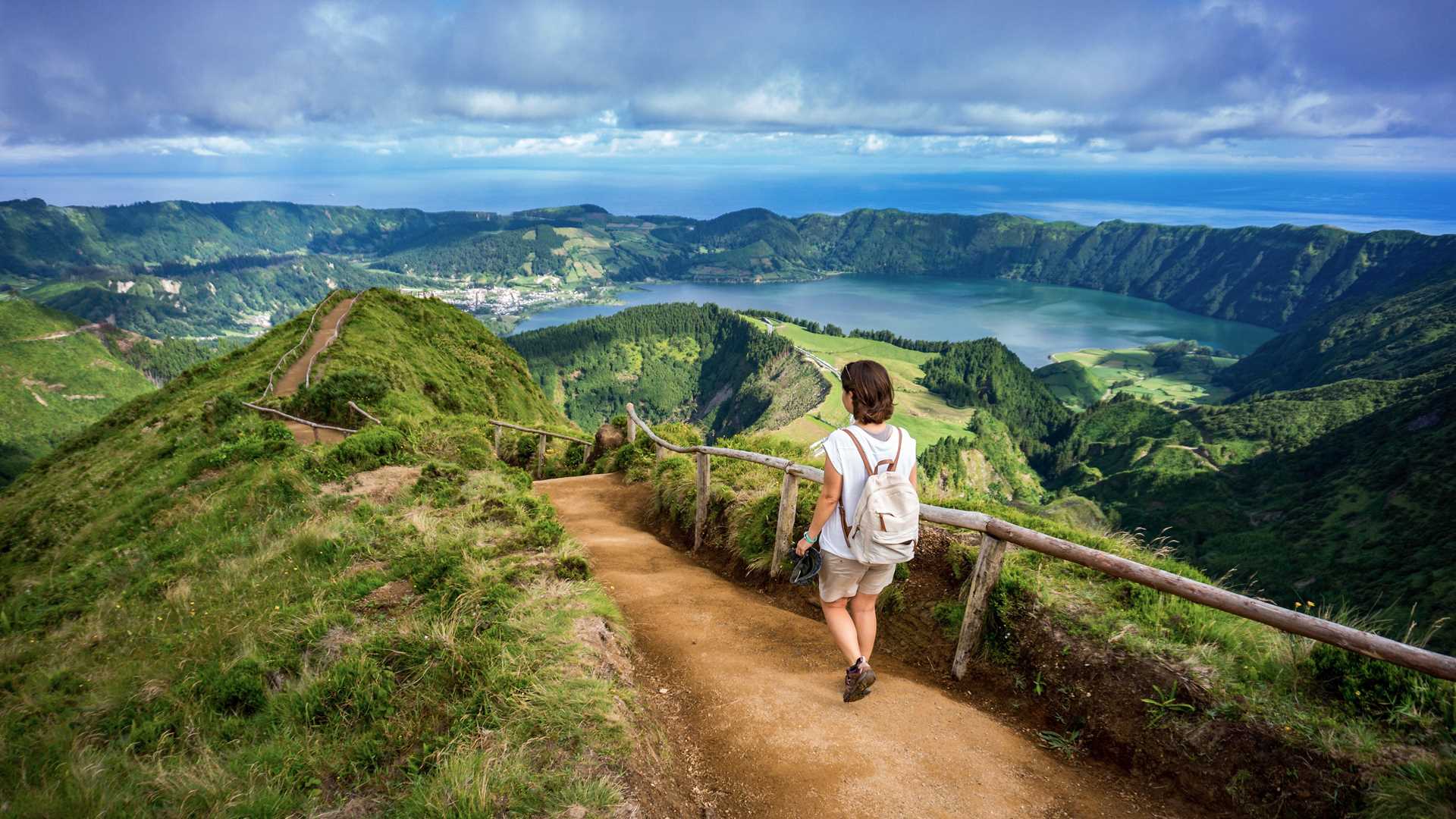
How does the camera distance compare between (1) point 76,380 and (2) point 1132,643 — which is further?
(1) point 76,380

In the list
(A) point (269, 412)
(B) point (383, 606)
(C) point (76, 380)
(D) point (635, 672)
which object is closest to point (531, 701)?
(D) point (635, 672)

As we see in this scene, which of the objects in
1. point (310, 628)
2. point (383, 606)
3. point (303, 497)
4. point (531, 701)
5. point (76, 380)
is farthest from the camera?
point (76, 380)

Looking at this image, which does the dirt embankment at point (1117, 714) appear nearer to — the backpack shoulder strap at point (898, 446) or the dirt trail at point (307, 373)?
the backpack shoulder strap at point (898, 446)

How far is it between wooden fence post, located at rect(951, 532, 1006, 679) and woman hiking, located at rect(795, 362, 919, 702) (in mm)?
1341

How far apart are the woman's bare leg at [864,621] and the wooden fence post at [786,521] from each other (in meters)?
2.32

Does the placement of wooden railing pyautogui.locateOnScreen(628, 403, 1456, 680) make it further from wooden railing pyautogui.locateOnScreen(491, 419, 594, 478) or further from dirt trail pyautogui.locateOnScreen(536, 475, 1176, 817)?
wooden railing pyautogui.locateOnScreen(491, 419, 594, 478)

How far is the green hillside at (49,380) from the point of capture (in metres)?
98.6

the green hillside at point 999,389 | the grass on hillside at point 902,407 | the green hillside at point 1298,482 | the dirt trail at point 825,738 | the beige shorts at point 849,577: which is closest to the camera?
the dirt trail at point 825,738

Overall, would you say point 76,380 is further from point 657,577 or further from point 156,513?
point 657,577

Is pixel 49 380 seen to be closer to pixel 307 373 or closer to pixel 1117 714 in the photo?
pixel 307 373

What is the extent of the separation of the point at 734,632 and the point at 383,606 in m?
3.70

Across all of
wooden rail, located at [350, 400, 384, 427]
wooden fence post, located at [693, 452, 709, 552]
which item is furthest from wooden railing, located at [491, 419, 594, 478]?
wooden fence post, located at [693, 452, 709, 552]

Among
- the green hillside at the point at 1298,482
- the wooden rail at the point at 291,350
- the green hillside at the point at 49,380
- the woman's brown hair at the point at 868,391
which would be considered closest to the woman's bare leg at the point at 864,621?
the woman's brown hair at the point at 868,391

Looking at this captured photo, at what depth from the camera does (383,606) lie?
21.2 feet
